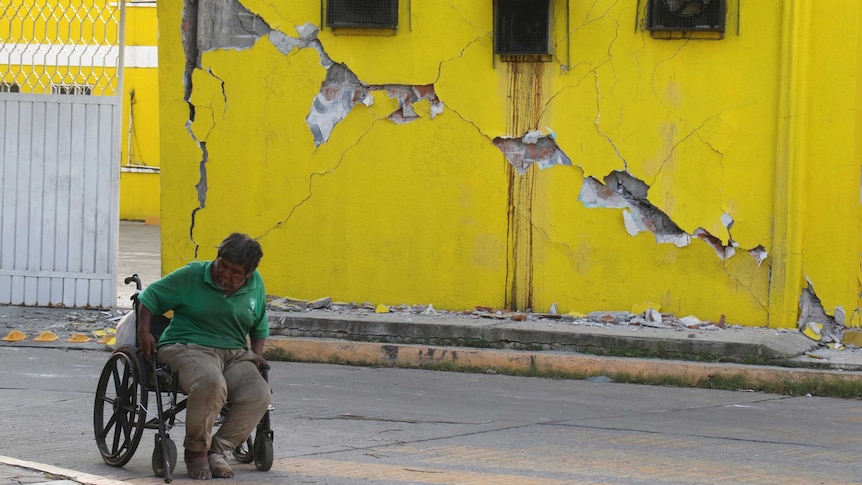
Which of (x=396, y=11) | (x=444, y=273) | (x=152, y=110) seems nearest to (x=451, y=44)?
(x=396, y=11)

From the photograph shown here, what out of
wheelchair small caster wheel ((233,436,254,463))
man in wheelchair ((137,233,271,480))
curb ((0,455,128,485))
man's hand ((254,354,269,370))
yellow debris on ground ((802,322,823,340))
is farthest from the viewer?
yellow debris on ground ((802,322,823,340))

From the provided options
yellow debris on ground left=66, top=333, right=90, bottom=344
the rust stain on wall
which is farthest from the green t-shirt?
the rust stain on wall

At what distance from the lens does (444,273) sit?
1130 centimetres

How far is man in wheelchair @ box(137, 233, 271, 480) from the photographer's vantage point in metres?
5.89

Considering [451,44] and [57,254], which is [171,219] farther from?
[451,44]

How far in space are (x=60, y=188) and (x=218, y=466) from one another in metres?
6.69

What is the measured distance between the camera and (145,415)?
6.00 m

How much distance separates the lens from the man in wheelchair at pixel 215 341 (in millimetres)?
5887

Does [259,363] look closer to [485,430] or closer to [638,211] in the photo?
[485,430]

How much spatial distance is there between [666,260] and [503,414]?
10.4ft

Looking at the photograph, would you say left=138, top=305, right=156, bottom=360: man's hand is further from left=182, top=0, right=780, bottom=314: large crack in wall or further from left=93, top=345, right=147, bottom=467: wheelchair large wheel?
left=182, top=0, right=780, bottom=314: large crack in wall

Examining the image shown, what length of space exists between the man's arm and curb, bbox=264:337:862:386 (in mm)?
4413

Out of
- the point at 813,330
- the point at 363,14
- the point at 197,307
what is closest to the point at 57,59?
the point at 363,14

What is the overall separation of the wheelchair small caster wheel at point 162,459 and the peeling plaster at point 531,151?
575 cm
